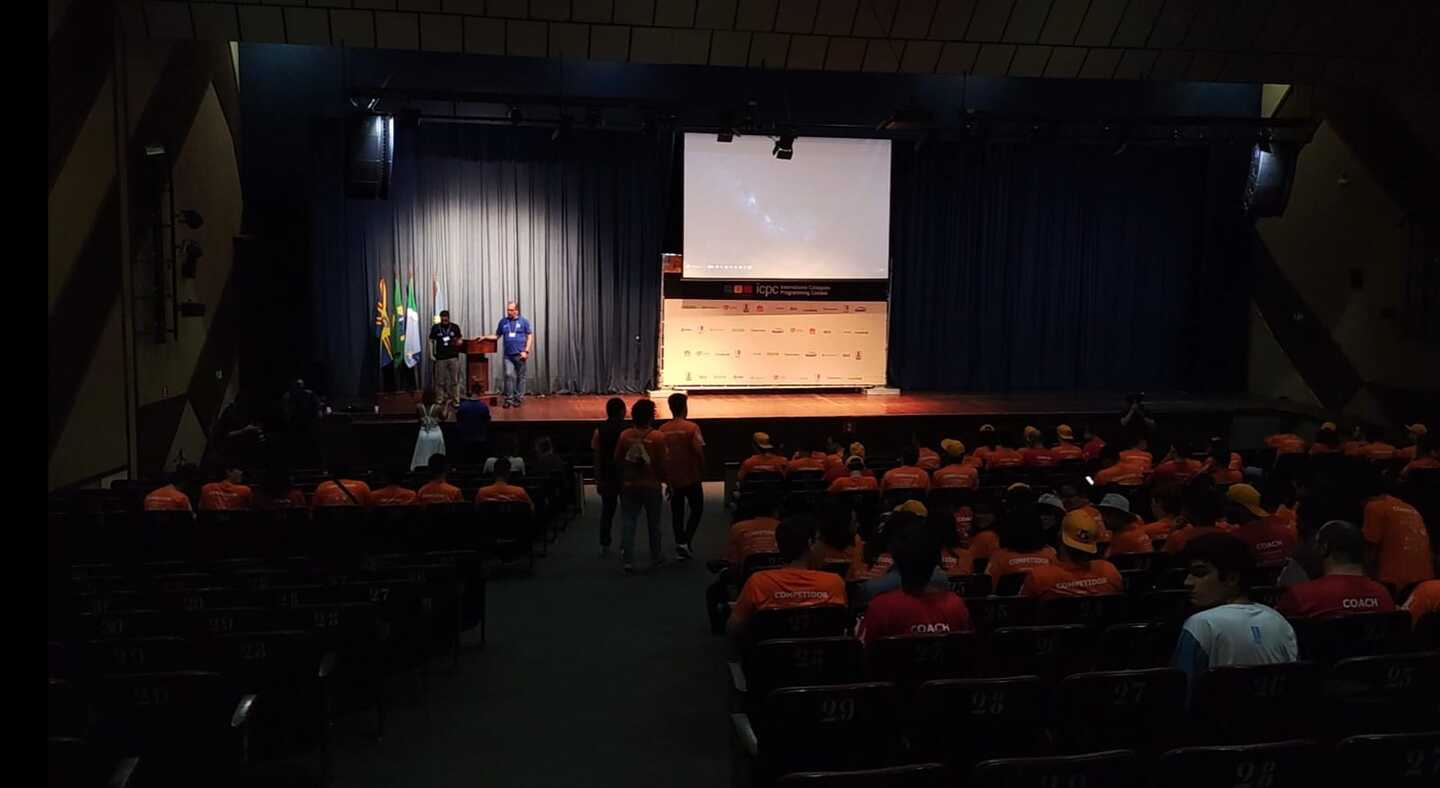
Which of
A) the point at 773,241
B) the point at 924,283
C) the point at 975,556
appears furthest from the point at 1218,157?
the point at 975,556

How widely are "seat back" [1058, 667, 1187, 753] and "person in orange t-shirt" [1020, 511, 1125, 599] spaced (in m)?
1.05

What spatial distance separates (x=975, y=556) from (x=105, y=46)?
10568 mm

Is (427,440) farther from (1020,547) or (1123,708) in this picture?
(1123,708)

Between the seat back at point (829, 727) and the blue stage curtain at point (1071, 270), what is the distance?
1612 centimetres

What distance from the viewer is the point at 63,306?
1027 centimetres

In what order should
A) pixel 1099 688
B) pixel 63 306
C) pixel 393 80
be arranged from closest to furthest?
pixel 1099 688 → pixel 63 306 → pixel 393 80

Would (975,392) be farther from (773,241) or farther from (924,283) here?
(773,241)

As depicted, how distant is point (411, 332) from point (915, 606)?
14.2 metres

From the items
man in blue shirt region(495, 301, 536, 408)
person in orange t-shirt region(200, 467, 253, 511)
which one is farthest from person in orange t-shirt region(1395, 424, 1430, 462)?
man in blue shirt region(495, 301, 536, 408)

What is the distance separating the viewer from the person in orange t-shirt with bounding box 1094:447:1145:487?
9109mm

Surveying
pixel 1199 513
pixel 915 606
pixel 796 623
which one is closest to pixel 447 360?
pixel 1199 513

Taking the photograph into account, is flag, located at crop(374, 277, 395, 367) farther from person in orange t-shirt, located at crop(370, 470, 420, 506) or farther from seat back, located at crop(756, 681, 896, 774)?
seat back, located at crop(756, 681, 896, 774)

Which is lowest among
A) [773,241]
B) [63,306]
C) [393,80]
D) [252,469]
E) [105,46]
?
[252,469]

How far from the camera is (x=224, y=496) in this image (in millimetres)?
8195
